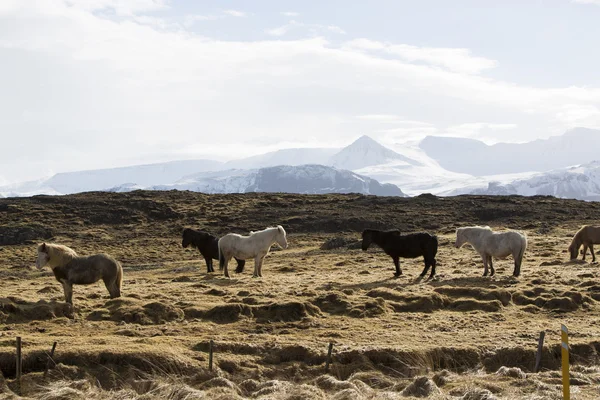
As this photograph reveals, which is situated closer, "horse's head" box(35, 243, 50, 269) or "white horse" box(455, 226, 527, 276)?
"horse's head" box(35, 243, 50, 269)

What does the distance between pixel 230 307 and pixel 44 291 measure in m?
7.32

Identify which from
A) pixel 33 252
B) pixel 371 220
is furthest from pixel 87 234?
pixel 371 220

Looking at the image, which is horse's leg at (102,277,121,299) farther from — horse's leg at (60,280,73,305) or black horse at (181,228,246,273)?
black horse at (181,228,246,273)

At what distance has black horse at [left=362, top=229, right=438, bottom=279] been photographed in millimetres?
25344

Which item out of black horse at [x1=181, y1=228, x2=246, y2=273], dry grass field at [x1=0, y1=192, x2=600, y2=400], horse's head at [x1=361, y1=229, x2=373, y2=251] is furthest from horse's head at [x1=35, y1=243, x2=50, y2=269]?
horse's head at [x1=361, y1=229, x2=373, y2=251]

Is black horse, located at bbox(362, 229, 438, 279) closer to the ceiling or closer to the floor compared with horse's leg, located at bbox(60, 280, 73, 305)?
closer to the ceiling

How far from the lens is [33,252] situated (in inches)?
1706

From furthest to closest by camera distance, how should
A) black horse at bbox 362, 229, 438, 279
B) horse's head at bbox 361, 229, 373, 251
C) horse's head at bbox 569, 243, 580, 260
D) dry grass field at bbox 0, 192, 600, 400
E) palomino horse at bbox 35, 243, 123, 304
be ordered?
horse's head at bbox 569, 243, 580, 260
horse's head at bbox 361, 229, 373, 251
black horse at bbox 362, 229, 438, 279
palomino horse at bbox 35, 243, 123, 304
dry grass field at bbox 0, 192, 600, 400

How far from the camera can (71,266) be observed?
19.1 m

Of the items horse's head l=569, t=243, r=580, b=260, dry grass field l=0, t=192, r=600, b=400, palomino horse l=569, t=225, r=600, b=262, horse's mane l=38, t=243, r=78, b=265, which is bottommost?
dry grass field l=0, t=192, r=600, b=400

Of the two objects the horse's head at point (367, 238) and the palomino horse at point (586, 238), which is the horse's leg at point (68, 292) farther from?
the palomino horse at point (586, 238)

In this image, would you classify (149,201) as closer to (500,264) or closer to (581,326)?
(500,264)

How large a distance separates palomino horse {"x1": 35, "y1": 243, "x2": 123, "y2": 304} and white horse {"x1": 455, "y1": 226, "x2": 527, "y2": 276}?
13.4m

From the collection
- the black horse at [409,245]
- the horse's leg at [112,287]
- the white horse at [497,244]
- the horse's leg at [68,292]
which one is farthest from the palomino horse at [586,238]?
the horse's leg at [68,292]
